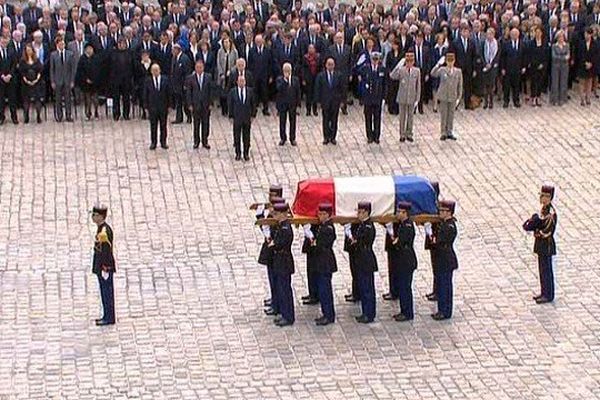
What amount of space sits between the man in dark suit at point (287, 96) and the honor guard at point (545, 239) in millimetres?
7400

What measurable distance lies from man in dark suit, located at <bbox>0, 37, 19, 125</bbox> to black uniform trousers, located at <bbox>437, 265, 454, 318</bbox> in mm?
10671

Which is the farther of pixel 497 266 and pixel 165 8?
pixel 165 8

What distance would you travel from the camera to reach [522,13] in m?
29.0

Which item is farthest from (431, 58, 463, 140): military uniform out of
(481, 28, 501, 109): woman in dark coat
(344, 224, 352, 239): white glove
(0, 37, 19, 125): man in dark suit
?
(344, 224, 352, 239): white glove

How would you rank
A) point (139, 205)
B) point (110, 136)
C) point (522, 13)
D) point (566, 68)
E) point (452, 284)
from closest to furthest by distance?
point (452, 284) → point (139, 205) → point (110, 136) → point (566, 68) → point (522, 13)

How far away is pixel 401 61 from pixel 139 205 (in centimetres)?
604

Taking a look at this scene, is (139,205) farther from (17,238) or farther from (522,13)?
(522,13)

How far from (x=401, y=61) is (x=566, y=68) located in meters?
3.17

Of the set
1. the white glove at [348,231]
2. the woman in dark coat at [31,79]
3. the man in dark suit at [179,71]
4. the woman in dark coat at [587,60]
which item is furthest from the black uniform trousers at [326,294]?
the woman in dark coat at [587,60]

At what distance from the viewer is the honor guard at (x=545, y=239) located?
57.5 ft

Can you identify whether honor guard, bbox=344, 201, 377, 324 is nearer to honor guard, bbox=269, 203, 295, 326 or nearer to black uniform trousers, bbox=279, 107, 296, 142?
honor guard, bbox=269, 203, 295, 326

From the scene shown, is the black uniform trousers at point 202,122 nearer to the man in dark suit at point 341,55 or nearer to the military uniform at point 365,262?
the man in dark suit at point 341,55

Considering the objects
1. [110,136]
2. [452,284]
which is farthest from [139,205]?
[452,284]

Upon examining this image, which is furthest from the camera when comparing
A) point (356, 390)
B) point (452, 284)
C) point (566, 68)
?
point (566, 68)
